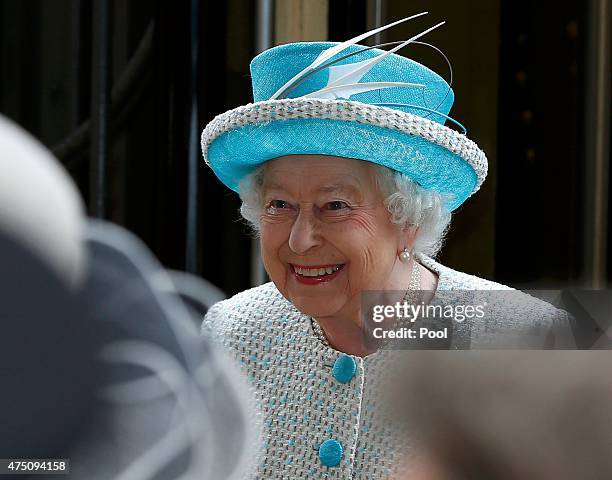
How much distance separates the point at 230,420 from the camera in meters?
1.26

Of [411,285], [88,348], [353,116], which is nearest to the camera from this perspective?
[411,285]

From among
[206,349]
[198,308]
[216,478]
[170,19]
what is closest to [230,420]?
[216,478]

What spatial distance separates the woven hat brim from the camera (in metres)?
1.11

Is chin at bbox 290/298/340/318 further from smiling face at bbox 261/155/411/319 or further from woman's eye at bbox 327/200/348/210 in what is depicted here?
woman's eye at bbox 327/200/348/210

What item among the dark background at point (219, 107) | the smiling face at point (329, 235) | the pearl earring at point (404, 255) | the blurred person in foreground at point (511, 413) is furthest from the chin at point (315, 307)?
the dark background at point (219, 107)

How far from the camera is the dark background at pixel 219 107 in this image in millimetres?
1675

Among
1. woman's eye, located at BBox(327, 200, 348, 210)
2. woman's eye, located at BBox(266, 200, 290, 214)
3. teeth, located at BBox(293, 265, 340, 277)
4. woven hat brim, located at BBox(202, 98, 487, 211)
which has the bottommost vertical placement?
teeth, located at BBox(293, 265, 340, 277)

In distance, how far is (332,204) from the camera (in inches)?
48.6

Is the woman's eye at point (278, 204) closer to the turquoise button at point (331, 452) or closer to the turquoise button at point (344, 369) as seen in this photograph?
the turquoise button at point (344, 369)

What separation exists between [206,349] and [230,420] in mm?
383

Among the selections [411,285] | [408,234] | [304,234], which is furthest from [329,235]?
[411,285]

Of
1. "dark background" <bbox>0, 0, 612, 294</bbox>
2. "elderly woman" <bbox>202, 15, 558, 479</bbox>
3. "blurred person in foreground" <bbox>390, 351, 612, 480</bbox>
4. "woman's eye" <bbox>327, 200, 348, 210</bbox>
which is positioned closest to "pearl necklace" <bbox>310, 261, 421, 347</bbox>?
"elderly woman" <bbox>202, 15, 558, 479</bbox>

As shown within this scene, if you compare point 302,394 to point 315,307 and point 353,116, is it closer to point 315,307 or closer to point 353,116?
point 315,307

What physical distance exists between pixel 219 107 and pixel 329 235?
0.76 metres
